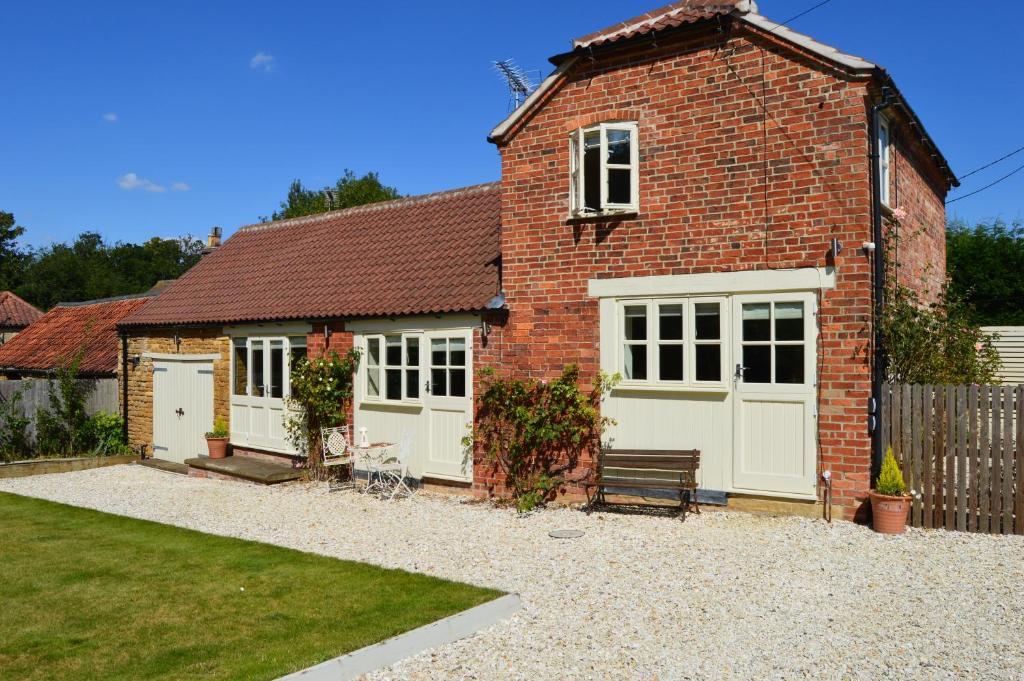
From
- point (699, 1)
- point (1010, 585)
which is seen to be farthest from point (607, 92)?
point (1010, 585)

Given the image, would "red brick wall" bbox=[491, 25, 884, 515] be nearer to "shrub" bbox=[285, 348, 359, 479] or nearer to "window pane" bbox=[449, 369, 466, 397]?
"window pane" bbox=[449, 369, 466, 397]

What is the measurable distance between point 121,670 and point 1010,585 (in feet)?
24.8

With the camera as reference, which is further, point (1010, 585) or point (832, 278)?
point (832, 278)

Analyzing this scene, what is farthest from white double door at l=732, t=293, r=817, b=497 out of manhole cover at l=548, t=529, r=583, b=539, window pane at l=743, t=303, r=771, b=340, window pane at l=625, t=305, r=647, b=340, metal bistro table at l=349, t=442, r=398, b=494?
metal bistro table at l=349, t=442, r=398, b=494

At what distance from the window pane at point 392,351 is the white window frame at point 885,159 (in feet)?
25.5

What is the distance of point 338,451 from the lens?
509 inches

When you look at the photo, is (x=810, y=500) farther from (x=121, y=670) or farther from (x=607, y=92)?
(x=121, y=670)

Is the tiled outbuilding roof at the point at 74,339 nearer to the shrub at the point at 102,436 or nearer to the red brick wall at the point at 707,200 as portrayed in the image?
the shrub at the point at 102,436

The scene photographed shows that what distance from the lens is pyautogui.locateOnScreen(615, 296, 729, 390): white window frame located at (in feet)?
32.4

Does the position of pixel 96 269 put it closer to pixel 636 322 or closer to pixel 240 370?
pixel 240 370

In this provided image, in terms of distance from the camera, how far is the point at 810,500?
9.32 meters

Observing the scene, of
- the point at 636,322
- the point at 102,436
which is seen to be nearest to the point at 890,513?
the point at 636,322

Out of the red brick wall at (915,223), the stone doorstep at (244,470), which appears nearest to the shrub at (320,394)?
the stone doorstep at (244,470)

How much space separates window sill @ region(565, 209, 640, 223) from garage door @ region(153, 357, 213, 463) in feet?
31.1
